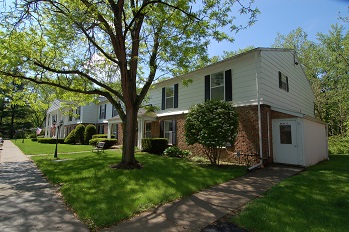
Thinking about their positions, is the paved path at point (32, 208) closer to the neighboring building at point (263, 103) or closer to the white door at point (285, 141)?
the neighboring building at point (263, 103)

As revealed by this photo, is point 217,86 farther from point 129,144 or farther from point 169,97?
point 129,144

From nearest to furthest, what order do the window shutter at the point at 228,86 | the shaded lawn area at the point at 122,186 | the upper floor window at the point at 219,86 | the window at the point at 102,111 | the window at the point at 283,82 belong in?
the shaded lawn area at the point at 122,186 < the window shutter at the point at 228,86 < the upper floor window at the point at 219,86 < the window at the point at 283,82 < the window at the point at 102,111

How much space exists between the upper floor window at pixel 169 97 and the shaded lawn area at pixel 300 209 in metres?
10.4

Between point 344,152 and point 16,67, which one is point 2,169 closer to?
point 16,67

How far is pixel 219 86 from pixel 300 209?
9.27 m

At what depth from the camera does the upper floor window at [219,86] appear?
505 inches

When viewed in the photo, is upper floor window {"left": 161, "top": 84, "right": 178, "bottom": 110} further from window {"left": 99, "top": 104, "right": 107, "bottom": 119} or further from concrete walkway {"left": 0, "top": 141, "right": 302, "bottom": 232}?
window {"left": 99, "top": 104, "right": 107, "bottom": 119}

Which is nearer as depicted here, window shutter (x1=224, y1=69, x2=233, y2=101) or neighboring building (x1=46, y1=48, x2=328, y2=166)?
neighboring building (x1=46, y1=48, x2=328, y2=166)

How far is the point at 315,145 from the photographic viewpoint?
12430 mm

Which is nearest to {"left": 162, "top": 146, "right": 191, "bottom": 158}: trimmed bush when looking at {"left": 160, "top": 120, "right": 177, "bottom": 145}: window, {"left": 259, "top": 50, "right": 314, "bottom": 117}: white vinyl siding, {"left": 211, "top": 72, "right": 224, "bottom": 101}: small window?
{"left": 160, "top": 120, "right": 177, "bottom": 145}: window

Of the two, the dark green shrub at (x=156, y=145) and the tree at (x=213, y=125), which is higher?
the tree at (x=213, y=125)

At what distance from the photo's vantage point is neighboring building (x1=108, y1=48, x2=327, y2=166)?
11.0m

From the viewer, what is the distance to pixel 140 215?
5039mm

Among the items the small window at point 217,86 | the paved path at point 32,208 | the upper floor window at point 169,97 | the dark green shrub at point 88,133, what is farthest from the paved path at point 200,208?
the dark green shrub at point 88,133
